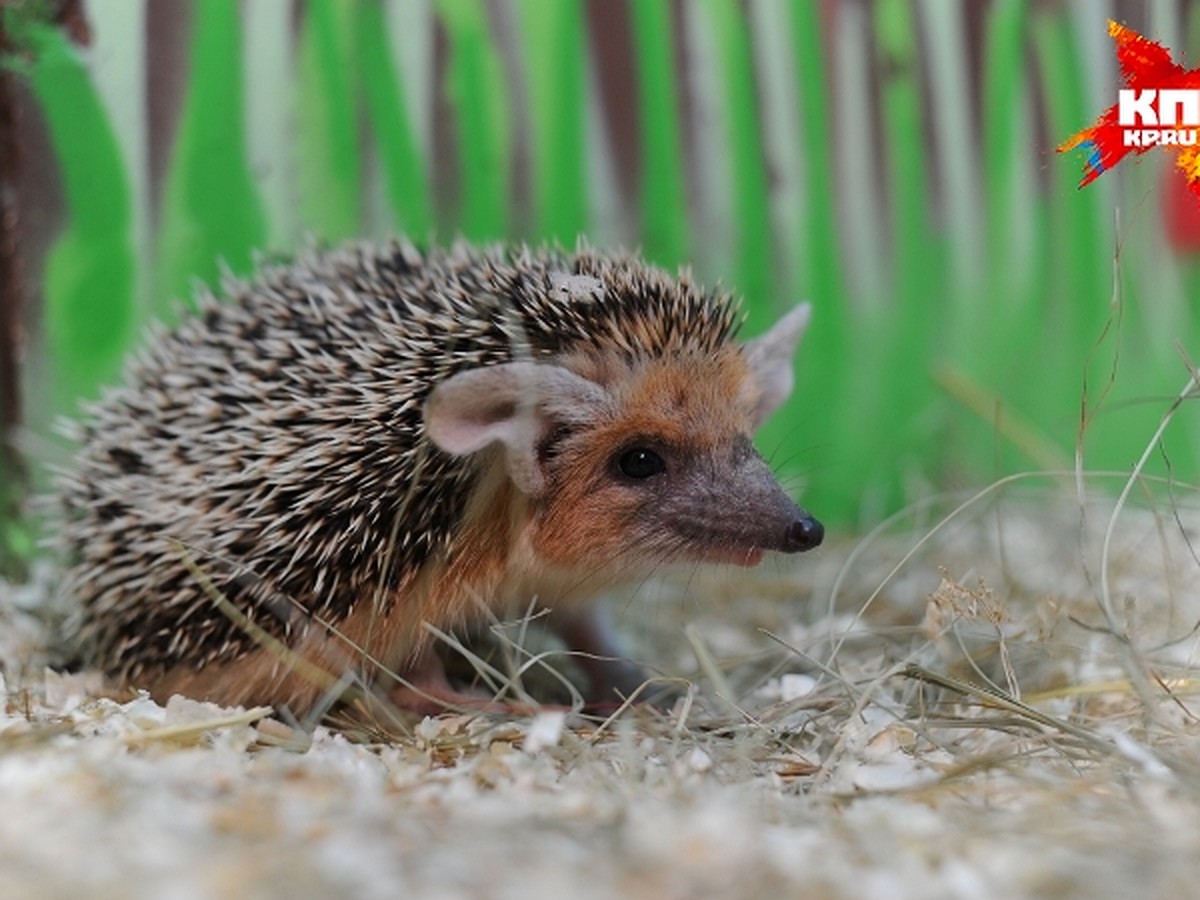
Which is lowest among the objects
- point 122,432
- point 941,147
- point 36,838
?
point 36,838

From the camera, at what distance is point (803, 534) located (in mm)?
3117

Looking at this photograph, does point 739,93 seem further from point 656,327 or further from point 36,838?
point 36,838

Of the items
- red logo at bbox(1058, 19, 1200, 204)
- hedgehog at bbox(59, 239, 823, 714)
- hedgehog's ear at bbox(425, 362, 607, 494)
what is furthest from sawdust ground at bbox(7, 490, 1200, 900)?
red logo at bbox(1058, 19, 1200, 204)

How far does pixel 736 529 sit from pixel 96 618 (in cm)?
191

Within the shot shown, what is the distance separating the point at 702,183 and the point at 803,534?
216 cm

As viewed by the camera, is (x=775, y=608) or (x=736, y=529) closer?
(x=736, y=529)

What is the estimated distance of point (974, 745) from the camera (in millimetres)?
2980

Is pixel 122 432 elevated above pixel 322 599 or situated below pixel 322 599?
Result: above

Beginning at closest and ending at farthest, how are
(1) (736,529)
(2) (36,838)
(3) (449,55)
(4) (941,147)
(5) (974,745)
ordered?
(2) (36,838) < (5) (974,745) < (1) (736,529) < (3) (449,55) < (4) (941,147)

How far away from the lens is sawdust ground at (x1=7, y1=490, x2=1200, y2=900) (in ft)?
6.20

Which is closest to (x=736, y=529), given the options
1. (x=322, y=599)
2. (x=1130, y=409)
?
(x=322, y=599)

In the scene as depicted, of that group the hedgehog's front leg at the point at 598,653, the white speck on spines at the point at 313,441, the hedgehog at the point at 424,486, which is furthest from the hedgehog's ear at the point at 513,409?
the hedgehog's front leg at the point at 598,653

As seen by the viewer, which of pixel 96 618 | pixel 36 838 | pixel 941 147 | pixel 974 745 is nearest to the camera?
pixel 36 838

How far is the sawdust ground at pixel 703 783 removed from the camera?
189 cm
